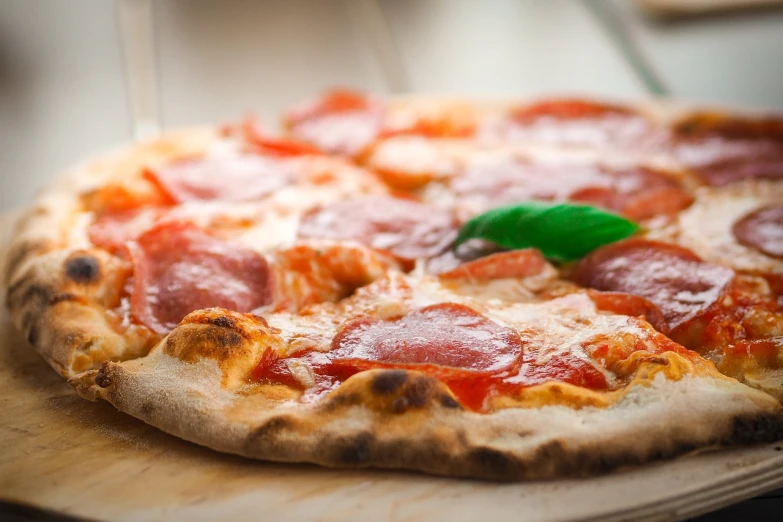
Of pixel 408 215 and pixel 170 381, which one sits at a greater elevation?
pixel 408 215

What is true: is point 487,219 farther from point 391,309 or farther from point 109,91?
point 109,91

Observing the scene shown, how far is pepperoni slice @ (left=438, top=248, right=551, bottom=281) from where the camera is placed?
2127 millimetres

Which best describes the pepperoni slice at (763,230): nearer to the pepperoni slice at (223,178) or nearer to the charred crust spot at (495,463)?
the charred crust spot at (495,463)

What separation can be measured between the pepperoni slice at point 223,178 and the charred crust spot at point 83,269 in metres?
0.51

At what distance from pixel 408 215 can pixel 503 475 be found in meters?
1.09

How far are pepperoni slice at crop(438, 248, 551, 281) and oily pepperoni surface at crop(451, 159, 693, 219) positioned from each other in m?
0.43

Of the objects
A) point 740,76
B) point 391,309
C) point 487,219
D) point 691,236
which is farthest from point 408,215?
point 740,76

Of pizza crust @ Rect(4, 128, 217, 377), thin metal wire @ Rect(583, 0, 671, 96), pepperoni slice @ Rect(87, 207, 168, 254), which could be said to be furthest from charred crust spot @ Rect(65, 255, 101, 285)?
thin metal wire @ Rect(583, 0, 671, 96)

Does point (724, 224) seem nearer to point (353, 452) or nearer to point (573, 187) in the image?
point (573, 187)

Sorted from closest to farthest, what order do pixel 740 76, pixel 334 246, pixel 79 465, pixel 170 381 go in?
pixel 79 465 < pixel 170 381 < pixel 334 246 < pixel 740 76

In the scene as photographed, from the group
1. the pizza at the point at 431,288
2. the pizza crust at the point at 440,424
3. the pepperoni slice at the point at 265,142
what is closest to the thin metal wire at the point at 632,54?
the pizza at the point at 431,288

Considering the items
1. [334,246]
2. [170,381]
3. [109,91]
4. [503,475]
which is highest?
[109,91]

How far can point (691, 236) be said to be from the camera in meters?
2.35

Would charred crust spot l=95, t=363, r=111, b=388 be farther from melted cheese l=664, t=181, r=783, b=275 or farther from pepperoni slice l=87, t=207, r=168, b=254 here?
melted cheese l=664, t=181, r=783, b=275
